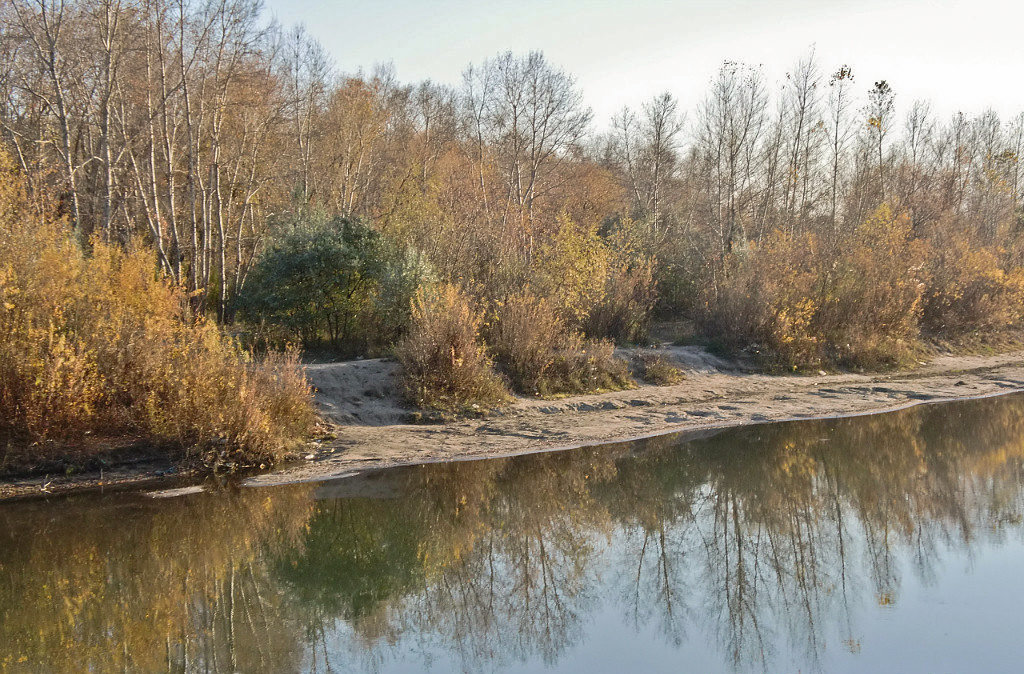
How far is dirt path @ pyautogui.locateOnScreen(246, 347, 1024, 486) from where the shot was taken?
13508 millimetres

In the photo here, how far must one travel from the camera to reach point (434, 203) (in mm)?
23297

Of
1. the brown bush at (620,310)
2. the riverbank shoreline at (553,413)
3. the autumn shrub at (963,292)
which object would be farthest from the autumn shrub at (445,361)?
the autumn shrub at (963,292)

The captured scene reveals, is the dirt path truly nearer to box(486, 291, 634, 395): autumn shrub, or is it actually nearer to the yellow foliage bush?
box(486, 291, 634, 395): autumn shrub

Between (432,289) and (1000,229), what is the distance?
2799 centimetres

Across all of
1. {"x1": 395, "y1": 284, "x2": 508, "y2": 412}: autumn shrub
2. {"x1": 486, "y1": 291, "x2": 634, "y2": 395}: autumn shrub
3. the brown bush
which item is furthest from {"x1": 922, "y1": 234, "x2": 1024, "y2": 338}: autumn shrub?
{"x1": 395, "y1": 284, "x2": 508, "y2": 412}: autumn shrub

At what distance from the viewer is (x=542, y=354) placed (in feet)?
57.0

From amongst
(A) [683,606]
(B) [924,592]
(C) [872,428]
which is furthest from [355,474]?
(C) [872,428]

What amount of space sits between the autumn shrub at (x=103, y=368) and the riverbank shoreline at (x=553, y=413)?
1.94ft

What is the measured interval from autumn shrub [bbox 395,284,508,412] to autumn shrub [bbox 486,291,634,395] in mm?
1311

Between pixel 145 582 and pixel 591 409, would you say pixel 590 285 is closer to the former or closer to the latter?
pixel 591 409

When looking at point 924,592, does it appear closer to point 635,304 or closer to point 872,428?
point 872,428

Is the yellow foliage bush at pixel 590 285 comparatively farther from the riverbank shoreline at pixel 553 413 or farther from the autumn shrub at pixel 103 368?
the autumn shrub at pixel 103 368

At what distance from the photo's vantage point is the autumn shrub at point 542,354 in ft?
56.6

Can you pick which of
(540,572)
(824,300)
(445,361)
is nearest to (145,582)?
(540,572)
